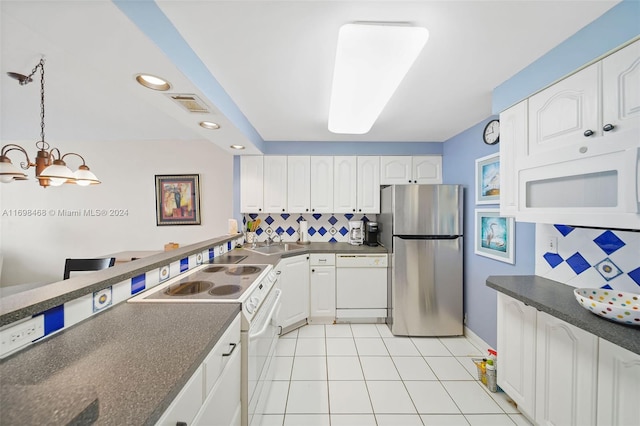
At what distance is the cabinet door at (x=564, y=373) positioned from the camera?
109 centimetres

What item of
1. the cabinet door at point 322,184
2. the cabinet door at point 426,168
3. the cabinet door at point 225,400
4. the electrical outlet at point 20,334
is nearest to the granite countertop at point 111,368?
the electrical outlet at point 20,334

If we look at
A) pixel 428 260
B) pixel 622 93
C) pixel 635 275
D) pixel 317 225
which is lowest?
pixel 428 260

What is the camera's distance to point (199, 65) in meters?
1.42

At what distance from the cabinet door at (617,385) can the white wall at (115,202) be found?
12.2ft

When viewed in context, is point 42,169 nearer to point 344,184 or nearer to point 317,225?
point 317,225

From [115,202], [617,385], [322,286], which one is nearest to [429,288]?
[322,286]

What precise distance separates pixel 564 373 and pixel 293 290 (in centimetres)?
215

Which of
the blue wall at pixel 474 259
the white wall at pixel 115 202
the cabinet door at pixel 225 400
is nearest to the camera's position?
the cabinet door at pixel 225 400

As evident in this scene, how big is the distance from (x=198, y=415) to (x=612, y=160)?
2.00m

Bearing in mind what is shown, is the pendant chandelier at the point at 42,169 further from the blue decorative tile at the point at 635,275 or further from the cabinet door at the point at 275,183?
the blue decorative tile at the point at 635,275

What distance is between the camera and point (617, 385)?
100cm

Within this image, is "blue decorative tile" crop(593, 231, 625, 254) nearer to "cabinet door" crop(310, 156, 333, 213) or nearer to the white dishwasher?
the white dishwasher

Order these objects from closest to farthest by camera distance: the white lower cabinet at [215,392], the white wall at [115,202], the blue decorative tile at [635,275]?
the white lower cabinet at [215,392] < the blue decorative tile at [635,275] < the white wall at [115,202]

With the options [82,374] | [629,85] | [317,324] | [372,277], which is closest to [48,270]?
[317,324]
